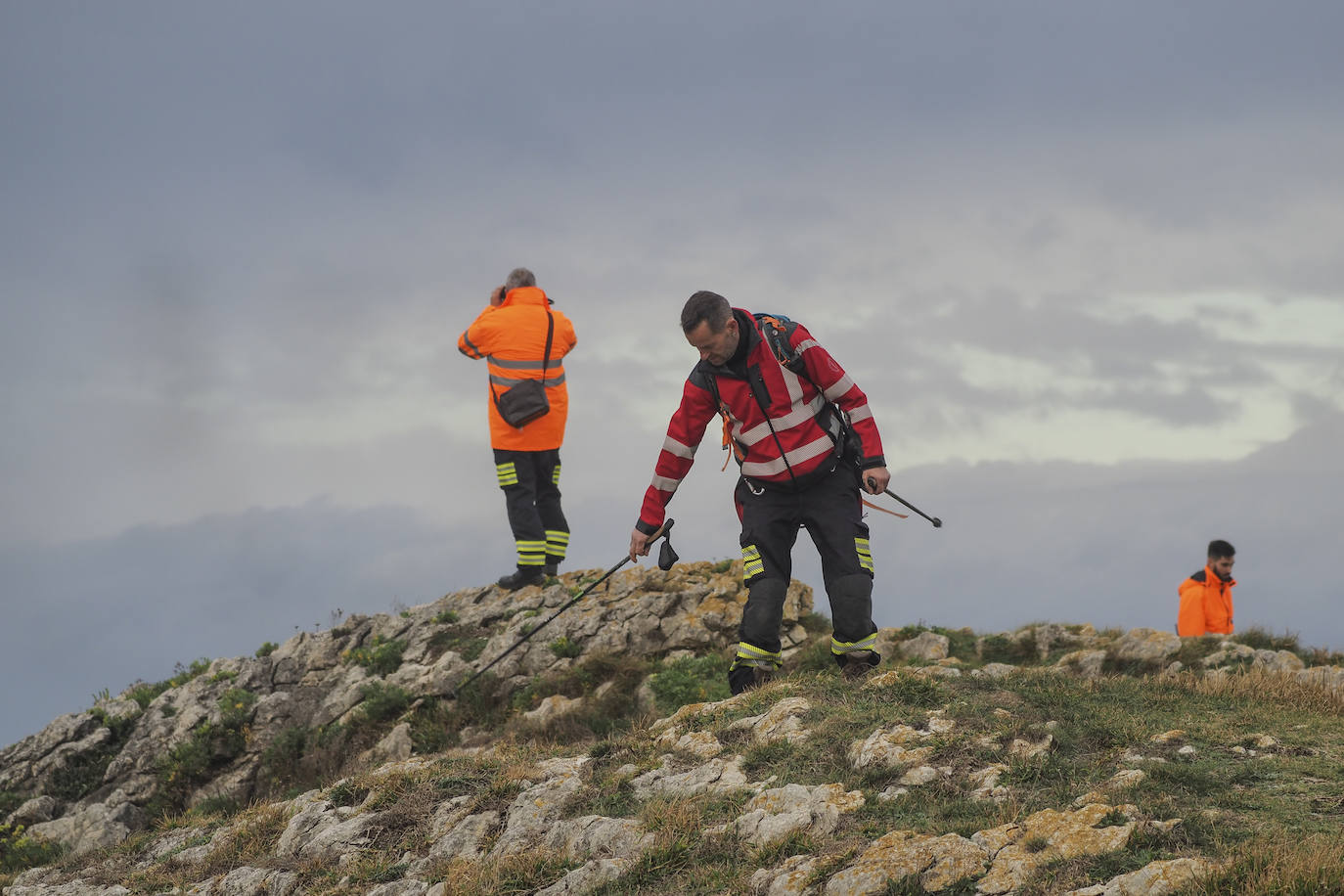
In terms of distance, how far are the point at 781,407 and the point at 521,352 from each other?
291 inches

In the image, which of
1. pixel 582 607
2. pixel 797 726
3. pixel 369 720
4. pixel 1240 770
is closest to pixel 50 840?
pixel 369 720

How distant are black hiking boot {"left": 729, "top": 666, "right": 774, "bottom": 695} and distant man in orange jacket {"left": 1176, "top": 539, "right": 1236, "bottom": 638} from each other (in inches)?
349

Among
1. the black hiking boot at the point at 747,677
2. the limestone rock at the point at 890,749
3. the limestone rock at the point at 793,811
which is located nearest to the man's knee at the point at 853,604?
the black hiking boot at the point at 747,677

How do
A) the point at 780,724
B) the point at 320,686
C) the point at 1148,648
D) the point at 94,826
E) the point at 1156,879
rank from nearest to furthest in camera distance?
the point at 1156,879 → the point at 780,724 → the point at 1148,648 → the point at 94,826 → the point at 320,686

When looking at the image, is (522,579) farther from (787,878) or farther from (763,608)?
(787,878)

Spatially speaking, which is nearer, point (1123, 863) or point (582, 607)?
point (1123, 863)

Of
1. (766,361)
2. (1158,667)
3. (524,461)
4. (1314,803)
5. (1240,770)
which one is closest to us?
(1314,803)

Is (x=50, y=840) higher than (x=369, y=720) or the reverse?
the reverse

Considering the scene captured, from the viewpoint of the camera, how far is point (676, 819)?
20.7ft

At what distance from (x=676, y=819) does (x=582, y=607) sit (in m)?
8.42

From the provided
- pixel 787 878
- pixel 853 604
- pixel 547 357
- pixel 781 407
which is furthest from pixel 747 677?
→ pixel 547 357

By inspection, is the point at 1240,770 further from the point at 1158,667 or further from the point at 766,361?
the point at 1158,667

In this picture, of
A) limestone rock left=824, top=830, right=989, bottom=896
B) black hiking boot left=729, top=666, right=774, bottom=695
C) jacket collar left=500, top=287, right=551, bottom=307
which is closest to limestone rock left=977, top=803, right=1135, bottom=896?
limestone rock left=824, top=830, right=989, bottom=896

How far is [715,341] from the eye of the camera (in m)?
8.36
